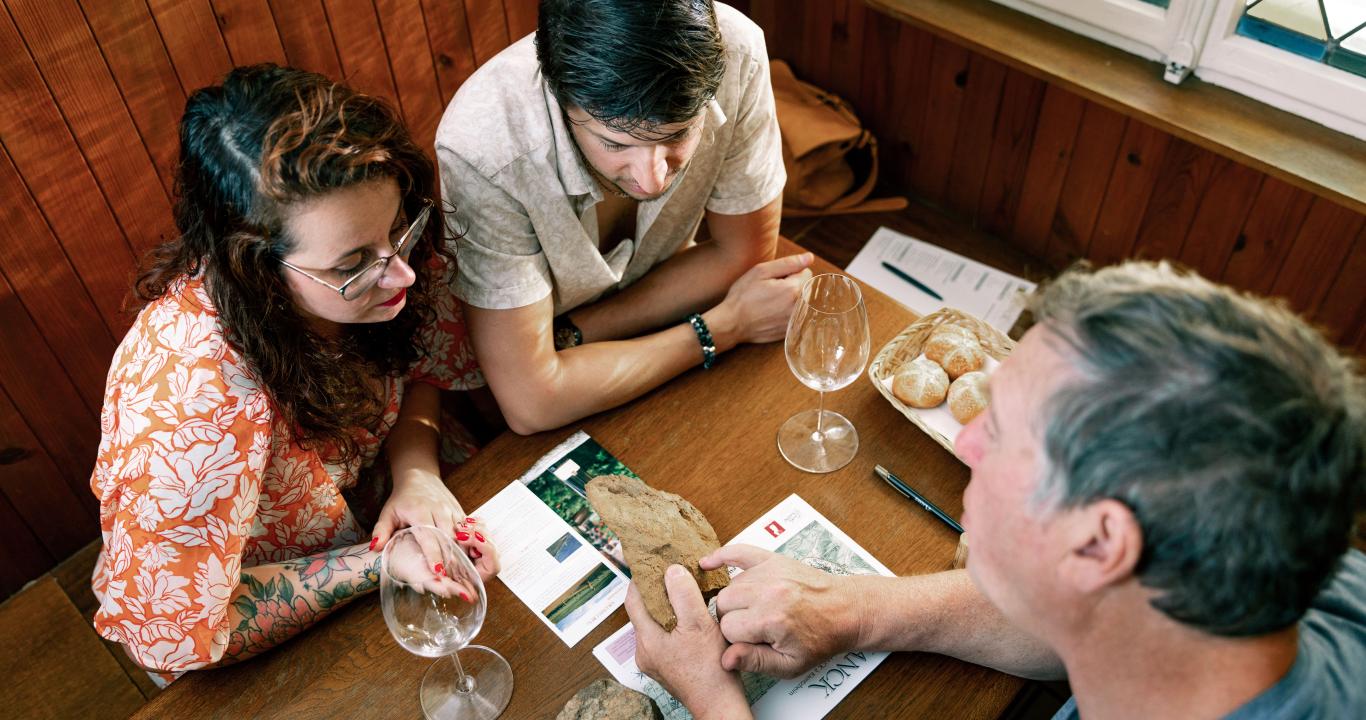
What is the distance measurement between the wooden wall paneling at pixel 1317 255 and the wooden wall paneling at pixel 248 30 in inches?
87.6

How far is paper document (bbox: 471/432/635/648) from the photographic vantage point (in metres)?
1.37

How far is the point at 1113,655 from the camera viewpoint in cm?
96

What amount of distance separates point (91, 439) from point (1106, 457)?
7.34 ft

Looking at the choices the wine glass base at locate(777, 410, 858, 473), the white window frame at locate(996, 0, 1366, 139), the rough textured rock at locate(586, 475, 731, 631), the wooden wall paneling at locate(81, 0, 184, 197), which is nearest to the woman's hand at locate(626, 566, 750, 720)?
the rough textured rock at locate(586, 475, 731, 631)

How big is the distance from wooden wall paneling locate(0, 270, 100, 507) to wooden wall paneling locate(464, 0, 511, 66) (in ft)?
3.85

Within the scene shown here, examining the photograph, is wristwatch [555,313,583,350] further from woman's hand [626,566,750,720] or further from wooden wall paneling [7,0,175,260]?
wooden wall paneling [7,0,175,260]

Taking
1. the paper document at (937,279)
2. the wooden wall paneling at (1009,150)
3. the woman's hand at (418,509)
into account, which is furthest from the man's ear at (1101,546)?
the wooden wall paneling at (1009,150)

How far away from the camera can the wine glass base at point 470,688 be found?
1.25 metres

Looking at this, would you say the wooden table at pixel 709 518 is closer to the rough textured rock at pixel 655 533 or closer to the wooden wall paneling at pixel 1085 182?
the rough textured rock at pixel 655 533

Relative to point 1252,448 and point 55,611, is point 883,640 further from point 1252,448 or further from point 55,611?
point 55,611

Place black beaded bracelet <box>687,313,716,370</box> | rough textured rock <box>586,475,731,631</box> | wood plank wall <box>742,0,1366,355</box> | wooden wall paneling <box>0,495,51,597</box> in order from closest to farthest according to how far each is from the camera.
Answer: rough textured rock <box>586,475,731,631</box>, black beaded bracelet <box>687,313,716,370</box>, wood plank wall <box>742,0,1366,355</box>, wooden wall paneling <box>0,495,51,597</box>

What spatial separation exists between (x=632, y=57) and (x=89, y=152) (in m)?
1.27

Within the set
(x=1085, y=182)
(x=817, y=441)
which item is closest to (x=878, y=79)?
(x=1085, y=182)

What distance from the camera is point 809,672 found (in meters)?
1.29
